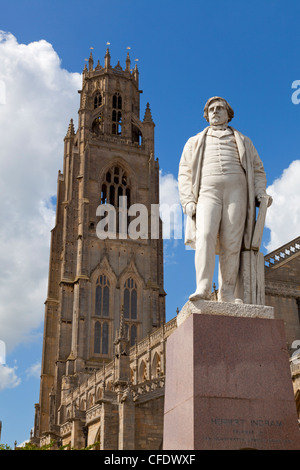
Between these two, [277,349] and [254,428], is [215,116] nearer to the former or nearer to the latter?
[277,349]

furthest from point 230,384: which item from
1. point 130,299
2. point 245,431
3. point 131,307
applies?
point 130,299

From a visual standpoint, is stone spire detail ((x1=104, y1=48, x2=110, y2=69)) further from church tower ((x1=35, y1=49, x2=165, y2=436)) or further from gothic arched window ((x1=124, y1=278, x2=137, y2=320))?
gothic arched window ((x1=124, y1=278, x2=137, y2=320))

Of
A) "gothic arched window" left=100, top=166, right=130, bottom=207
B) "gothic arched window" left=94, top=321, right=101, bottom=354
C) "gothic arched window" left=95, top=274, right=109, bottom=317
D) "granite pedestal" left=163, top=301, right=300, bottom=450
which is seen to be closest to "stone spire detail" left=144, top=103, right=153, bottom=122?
"gothic arched window" left=100, top=166, right=130, bottom=207

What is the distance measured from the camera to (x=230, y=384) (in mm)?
5980

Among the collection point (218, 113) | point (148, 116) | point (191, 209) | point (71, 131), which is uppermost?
point (148, 116)

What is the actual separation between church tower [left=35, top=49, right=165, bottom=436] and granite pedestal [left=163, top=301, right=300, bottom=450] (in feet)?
152

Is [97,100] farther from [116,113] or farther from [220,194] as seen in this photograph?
[220,194]

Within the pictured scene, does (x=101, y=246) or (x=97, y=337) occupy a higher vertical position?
(x=101, y=246)

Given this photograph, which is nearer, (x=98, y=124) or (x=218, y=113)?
(x=218, y=113)

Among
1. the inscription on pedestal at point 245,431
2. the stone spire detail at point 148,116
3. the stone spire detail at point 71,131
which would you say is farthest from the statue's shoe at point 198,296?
the stone spire detail at point 71,131

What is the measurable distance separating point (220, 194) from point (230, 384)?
218cm

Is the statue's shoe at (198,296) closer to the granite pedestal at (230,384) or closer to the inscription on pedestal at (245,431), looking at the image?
the granite pedestal at (230,384)

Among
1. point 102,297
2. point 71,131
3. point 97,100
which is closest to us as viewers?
point 102,297

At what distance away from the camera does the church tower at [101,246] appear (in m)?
53.3
